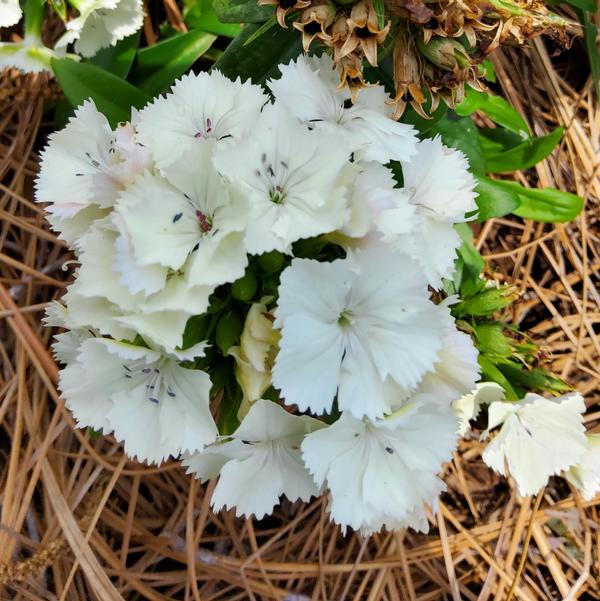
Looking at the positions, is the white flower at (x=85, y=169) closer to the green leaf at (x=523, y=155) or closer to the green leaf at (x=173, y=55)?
the green leaf at (x=173, y=55)

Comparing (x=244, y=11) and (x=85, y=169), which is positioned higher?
(x=244, y=11)

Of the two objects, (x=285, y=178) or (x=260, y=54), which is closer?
(x=285, y=178)

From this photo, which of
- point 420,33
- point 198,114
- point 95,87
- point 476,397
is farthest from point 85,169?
point 476,397

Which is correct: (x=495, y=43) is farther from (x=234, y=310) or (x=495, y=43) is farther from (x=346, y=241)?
(x=234, y=310)

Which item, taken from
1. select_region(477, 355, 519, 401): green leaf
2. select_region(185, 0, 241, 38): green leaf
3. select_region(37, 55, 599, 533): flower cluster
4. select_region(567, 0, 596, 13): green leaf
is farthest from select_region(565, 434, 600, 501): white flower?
select_region(185, 0, 241, 38): green leaf

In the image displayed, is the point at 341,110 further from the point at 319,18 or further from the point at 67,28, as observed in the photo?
the point at 67,28

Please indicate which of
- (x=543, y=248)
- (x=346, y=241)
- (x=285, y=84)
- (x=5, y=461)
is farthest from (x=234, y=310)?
(x=543, y=248)

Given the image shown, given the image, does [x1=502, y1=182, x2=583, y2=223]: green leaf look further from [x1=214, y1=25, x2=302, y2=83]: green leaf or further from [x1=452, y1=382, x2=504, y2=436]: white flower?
[x1=214, y1=25, x2=302, y2=83]: green leaf
